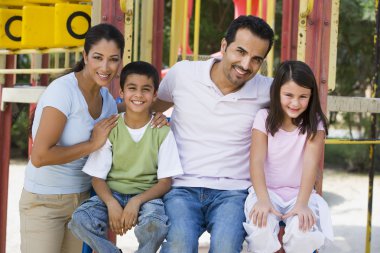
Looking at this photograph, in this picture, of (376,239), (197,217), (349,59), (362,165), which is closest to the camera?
(197,217)

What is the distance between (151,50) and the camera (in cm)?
380

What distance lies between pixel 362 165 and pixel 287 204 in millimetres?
8963

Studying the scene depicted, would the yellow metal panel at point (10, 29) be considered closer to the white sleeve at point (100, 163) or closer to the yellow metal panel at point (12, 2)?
the yellow metal panel at point (12, 2)

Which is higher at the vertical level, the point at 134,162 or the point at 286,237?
the point at 134,162

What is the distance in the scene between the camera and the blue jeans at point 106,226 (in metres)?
2.48

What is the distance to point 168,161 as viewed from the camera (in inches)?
106

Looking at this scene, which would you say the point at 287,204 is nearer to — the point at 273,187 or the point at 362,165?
the point at 273,187

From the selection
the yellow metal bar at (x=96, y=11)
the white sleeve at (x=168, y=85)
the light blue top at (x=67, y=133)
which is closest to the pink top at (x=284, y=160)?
the white sleeve at (x=168, y=85)

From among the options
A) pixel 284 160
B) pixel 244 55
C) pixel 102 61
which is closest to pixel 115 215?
pixel 102 61

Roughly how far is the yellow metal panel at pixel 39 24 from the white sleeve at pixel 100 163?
3.71 ft

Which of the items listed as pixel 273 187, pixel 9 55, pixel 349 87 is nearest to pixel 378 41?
pixel 273 187

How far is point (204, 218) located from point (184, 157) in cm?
28

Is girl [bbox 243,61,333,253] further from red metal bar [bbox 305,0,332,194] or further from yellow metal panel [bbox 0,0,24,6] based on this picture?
yellow metal panel [bbox 0,0,24,6]

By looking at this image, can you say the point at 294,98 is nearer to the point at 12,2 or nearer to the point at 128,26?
the point at 128,26
